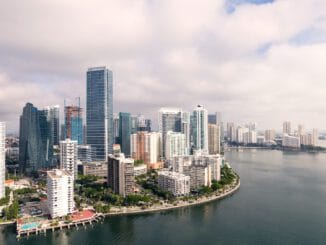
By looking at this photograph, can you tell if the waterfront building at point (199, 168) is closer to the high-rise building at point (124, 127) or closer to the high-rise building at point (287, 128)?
the high-rise building at point (124, 127)

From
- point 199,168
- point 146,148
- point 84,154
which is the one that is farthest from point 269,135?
point 199,168

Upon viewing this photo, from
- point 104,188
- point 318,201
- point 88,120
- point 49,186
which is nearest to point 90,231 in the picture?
point 49,186

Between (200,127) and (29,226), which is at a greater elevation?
(200,127)

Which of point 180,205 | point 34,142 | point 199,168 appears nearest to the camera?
point 180,205

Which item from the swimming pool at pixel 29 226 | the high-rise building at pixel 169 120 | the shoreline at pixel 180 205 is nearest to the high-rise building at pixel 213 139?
the high-rise building at pixel 169 120

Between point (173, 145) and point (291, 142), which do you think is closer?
point (173, 145)

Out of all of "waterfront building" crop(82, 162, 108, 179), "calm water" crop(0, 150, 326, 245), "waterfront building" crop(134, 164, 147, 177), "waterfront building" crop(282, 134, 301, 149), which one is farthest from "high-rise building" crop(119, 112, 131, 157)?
"waterfront building" crop(282, 134, 301, 149)

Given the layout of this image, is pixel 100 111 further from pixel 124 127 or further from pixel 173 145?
pixel 173 145

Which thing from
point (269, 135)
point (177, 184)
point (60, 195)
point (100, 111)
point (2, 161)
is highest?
point (100, 111)
